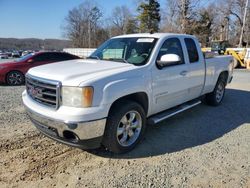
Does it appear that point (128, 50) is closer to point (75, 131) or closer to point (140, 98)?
point (140, 98)

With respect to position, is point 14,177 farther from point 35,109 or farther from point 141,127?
point 141,127

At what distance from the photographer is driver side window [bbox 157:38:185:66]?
14.2 feet

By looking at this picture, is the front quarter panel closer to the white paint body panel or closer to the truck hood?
the white paint body panel

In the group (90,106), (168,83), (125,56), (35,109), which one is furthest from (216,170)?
(35,109)

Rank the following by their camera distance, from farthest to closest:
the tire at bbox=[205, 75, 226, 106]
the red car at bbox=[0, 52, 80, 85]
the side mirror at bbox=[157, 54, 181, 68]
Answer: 1. the red car at bbox=[0, 52, 80, 85]
2. the tire at bbox=[205, 75, 226, 106]
3. the side mirror at bbox=[157, 54, 181, 68]

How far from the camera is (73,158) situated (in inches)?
143

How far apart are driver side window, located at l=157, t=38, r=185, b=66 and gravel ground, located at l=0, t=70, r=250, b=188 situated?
1.51m

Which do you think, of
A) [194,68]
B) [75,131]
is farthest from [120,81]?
[194,68]

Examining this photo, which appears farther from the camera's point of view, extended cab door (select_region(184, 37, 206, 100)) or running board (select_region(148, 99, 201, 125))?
extended cab door (select_region(184, 37, 206, 100))

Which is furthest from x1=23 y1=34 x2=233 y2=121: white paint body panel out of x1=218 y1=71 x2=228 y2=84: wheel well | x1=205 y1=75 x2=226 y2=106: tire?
x1=218 y1=71 x2=228 y2=84: wheel well

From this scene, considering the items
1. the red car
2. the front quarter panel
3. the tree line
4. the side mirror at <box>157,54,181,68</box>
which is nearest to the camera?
the front quarter panel

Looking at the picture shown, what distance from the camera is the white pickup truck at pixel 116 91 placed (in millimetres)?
3117

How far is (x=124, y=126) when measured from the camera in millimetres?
3760

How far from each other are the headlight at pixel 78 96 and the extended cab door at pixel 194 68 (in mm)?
2544
